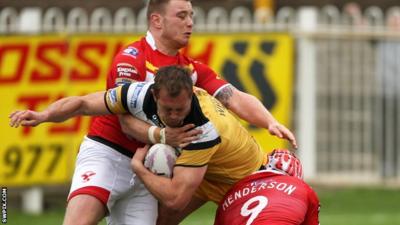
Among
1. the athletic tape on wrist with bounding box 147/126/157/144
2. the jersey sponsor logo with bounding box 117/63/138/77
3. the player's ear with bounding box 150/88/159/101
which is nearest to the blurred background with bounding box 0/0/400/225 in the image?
the jersey sponsor logo with bounding box 117/63/138/77

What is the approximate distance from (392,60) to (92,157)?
8527 millimetres

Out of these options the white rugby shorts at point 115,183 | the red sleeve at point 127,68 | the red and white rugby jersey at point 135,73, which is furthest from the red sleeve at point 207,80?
the white rugby shorts at point 115,183

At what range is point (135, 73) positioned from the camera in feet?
28.7

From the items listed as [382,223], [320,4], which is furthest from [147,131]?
[320,4]

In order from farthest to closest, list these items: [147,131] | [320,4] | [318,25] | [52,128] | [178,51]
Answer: [320,4] → [318,25] → [52,128] → [178,51] → [147,131]

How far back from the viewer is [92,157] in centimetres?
891

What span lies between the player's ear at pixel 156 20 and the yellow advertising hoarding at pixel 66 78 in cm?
621

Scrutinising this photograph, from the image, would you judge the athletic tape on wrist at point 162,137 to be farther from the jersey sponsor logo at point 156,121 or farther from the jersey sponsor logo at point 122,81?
the jersey sponsor logo at point 122,81

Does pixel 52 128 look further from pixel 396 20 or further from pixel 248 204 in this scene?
pixel 248 204

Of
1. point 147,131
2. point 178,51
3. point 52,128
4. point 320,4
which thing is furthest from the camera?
point 320,4

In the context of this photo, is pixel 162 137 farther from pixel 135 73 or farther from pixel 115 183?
pixel 115 183

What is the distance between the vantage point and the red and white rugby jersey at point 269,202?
8.30m

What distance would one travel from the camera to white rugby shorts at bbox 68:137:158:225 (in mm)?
8805

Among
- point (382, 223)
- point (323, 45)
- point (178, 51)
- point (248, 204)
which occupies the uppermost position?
point (178, 51)
